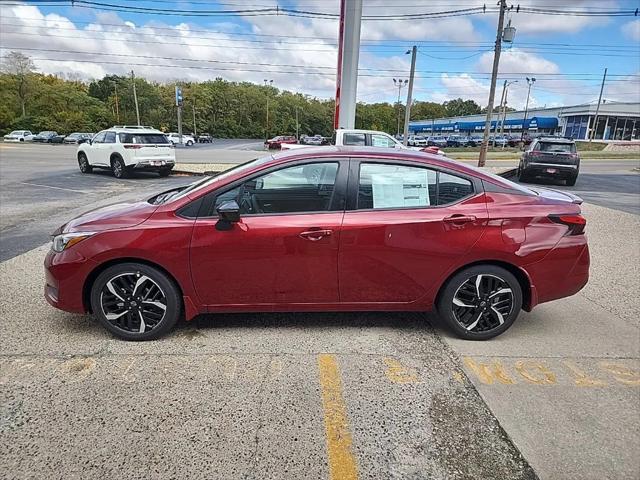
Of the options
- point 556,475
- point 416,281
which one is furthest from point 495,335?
point 556,475

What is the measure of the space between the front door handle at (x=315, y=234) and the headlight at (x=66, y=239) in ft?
5.32

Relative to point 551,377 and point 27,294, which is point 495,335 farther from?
point 27,294

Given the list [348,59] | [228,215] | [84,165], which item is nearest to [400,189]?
[228,215]

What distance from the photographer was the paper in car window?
3512mm

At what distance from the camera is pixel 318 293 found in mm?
3516

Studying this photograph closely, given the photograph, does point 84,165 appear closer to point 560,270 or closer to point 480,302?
point 480,302

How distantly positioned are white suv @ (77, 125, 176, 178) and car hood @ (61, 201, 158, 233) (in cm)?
1309

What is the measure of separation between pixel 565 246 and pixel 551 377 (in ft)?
3.61

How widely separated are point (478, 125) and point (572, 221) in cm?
8728

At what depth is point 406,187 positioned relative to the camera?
3.56 metres

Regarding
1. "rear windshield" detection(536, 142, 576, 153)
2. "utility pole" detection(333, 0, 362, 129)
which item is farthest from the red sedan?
"utility pole" detection(333, 0, 362, 129)

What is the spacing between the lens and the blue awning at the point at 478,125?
243 ft

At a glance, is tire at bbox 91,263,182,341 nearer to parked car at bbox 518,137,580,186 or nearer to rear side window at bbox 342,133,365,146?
rear side window at bbox 342,133,365,146

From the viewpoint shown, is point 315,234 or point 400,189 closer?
point 315,234
